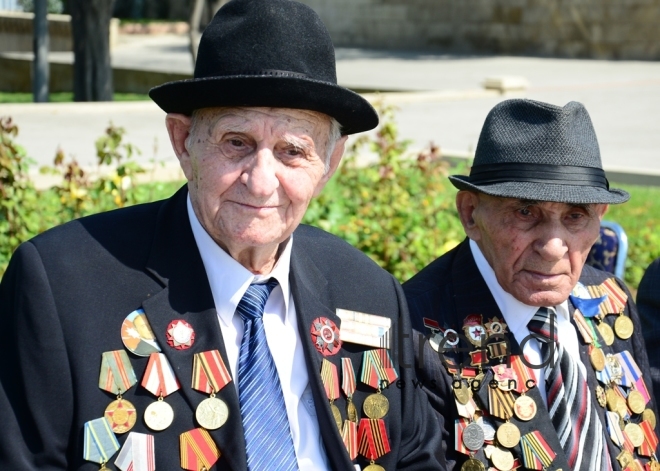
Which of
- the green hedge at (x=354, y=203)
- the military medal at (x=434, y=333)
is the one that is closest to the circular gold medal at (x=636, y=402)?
the military medal at (x=434, y=333)

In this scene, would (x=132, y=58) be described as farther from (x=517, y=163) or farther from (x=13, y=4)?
(x=517, y=163)

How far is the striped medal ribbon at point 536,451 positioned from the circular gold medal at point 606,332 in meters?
0.50

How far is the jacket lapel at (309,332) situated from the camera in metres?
2.57

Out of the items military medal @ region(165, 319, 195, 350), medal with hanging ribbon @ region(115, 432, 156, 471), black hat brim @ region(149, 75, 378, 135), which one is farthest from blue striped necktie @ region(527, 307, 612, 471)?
A: medal with hanging ribbon @ region(115, 432, 156, 471)

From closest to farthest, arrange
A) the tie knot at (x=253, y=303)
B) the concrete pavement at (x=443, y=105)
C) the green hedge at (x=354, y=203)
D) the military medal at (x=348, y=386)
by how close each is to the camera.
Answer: the tie knot at (x=253, y=303) → the military medal at (x=348, y=386) → the green hedge at (x=354, y=203) → the concrete pavement at (x=443, y=105)

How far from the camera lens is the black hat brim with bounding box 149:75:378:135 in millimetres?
2418

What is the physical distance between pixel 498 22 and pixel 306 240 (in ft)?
90.6

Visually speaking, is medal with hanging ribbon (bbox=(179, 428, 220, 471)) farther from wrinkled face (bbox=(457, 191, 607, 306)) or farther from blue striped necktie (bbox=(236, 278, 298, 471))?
wrinkled face (bbox=(457, 191, 607, 306))

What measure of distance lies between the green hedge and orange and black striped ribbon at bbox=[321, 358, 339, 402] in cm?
281

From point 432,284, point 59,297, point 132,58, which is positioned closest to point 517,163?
point 432,284

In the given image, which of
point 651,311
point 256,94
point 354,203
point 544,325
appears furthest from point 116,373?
point 354,203

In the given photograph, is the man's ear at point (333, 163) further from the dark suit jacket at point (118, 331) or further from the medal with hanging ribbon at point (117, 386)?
the medal with hanging ribbon at point (117, 386)

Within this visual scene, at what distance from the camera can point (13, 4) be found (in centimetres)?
3475

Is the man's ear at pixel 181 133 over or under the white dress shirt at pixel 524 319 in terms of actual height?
over
